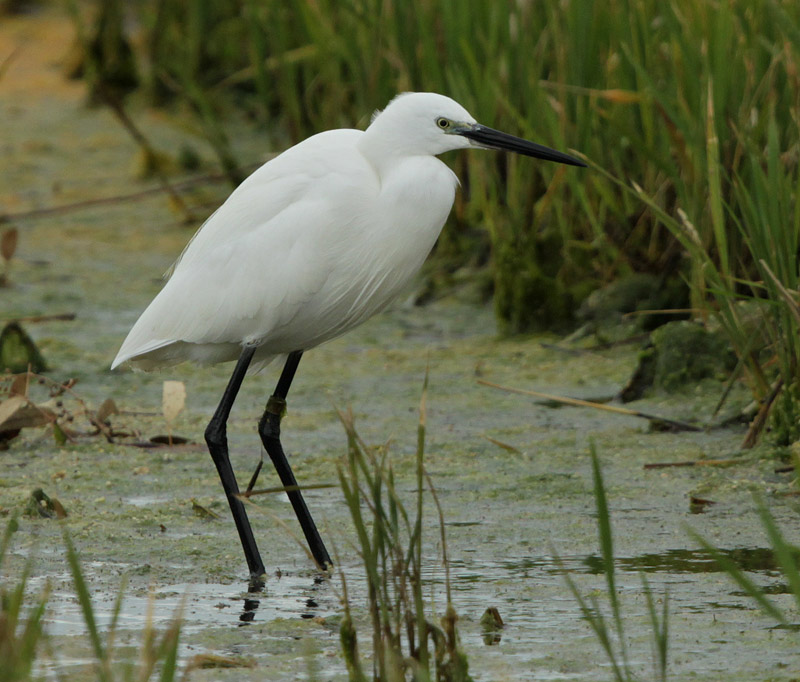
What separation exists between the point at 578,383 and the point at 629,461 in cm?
80

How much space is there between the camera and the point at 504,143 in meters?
3.21

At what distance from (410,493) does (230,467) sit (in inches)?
20.5

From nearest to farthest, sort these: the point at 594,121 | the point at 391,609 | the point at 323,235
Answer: the point at 391,609 < the point at 323,235 < the point at 594,121

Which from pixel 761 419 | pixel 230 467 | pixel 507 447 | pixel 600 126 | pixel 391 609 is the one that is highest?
pixel 600 126

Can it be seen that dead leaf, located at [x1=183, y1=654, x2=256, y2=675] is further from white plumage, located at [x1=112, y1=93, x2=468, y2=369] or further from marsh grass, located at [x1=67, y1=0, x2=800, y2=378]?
marsh grass, located at [x1=67, y1=0, x2=800, y2=378]

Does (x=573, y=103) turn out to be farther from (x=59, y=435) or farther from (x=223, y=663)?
(x=223, y=663)

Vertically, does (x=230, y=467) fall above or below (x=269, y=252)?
below

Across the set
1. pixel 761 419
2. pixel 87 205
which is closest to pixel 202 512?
pixel 761 419

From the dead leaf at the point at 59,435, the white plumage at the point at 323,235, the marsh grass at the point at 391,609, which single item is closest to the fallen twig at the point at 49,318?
the dead leaf at the point at 59,435

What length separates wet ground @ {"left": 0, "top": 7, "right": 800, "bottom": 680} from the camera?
8.27ft

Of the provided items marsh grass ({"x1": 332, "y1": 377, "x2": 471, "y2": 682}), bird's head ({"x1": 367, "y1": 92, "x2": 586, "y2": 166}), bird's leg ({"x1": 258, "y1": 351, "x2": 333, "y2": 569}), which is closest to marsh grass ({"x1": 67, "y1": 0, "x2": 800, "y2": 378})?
bird's head ({"x1": 367, "y1": 92, "x2": 586, "y2": 166})

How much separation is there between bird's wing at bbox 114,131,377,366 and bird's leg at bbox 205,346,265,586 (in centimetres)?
8

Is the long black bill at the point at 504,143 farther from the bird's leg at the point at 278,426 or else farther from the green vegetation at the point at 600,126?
the bird's leg at the point at 278,426

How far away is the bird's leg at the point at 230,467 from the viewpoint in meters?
3.02
